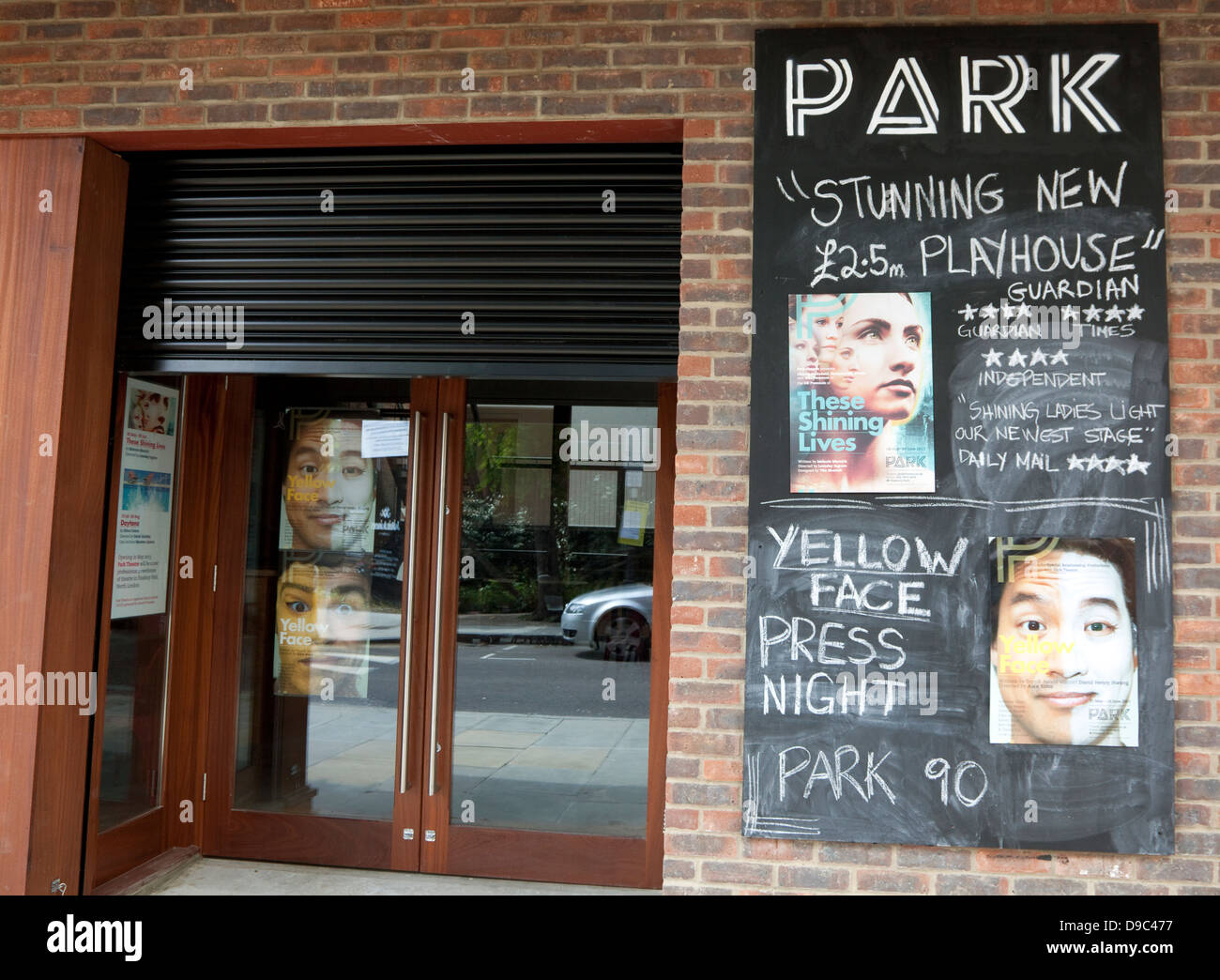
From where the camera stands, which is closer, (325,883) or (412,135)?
(412,135)

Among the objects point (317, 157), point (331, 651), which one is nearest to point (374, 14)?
point (317, 157)

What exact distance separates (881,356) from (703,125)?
103cm

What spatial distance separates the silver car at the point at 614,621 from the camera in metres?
4.29

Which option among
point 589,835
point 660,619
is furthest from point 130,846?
point 660,619

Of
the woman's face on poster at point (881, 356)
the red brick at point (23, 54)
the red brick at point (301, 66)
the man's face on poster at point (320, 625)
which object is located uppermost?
the red brick at point (23, 54)

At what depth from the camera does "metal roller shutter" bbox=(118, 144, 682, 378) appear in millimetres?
3531

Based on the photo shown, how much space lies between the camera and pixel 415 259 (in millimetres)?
3645

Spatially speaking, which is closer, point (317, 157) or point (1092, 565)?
point (1092, 565)

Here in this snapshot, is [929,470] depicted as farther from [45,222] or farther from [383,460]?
[45,222]

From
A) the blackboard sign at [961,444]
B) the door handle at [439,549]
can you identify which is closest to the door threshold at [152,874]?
the door handle at [439,549]

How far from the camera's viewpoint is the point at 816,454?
309 centimetres

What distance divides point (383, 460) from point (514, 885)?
2.12 m

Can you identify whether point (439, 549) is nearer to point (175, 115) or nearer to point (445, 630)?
point (445, 630)

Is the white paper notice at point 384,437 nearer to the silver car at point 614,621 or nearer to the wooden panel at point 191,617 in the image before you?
the wooden panel at point 191,617
